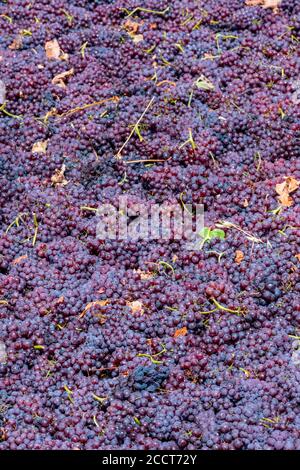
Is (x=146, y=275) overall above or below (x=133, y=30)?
below

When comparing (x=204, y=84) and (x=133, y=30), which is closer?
(x=204, y=84)

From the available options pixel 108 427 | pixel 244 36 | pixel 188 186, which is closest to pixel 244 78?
pixel 244 36

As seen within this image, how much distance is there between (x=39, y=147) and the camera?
329cm

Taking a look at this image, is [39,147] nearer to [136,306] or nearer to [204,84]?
[204,84]

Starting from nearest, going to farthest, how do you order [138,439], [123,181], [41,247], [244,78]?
[138,439]
[41,247]
[123,181]
[244,78]

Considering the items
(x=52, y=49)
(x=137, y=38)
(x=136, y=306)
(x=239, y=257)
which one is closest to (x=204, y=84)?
(x=137, y=38)

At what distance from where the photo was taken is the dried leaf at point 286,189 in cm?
301

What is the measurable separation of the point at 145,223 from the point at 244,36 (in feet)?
4.55

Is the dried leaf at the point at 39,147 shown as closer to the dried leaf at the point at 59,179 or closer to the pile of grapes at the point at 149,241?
the pile of grapes at the point at 149,241

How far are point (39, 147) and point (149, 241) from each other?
2.76 feet

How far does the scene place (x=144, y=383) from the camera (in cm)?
252

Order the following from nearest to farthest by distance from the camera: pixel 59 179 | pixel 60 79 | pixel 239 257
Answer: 1. pixel 239 257
2. pixel 59 179
3. pixel 60 79

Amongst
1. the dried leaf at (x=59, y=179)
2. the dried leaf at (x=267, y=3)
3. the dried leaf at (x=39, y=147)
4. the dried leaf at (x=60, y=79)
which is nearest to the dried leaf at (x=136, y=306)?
the dried leaf at (x=59, y=179)

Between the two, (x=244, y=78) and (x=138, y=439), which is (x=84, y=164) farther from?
(x=138, y=439)
